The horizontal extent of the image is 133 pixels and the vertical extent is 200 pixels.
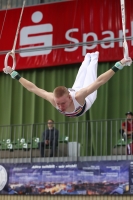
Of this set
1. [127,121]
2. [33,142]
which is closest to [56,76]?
[33,142]

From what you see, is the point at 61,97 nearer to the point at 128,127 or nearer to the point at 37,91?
the point at 37,91

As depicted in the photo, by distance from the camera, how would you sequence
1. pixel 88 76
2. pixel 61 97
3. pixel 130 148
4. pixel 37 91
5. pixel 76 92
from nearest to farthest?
pixel 61 97
pixel 76 92
pixel 37 91
pixel 88 76
pixel 130 148

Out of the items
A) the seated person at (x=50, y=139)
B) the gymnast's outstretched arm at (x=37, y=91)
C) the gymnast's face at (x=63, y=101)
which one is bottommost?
the seated person at (x=50, y=139)

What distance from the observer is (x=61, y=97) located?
5402 mm

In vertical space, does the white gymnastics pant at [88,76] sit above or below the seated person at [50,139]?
above

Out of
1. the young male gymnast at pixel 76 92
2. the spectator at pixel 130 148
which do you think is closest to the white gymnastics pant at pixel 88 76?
the young male gymnast at pixel 76 92

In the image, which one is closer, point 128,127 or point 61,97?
point 61,97

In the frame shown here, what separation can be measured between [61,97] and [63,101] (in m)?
0.07

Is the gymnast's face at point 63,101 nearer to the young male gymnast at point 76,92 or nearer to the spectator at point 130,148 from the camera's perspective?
the young male gymnast at point 76,92

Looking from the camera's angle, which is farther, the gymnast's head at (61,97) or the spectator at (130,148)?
the spectator at (130,148)

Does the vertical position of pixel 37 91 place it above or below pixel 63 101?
above

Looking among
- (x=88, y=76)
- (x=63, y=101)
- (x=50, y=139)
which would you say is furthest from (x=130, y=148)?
(x=63, y=101)

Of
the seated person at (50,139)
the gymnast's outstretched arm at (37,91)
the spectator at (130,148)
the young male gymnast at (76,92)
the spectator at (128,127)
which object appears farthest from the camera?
the seated person at (50,139)

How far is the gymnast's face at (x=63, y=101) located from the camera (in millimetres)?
5418
